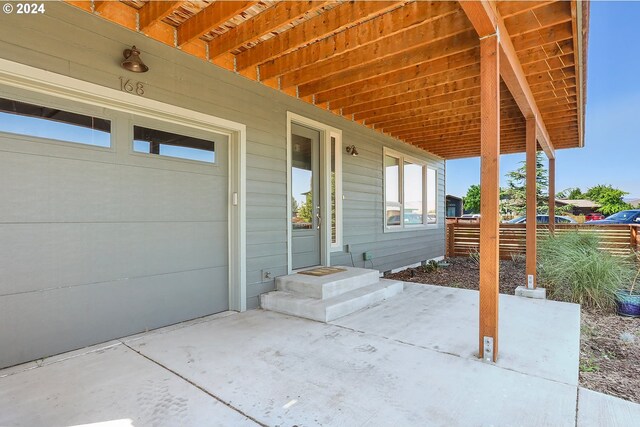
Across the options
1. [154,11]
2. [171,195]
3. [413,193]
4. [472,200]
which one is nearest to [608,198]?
[472,200]

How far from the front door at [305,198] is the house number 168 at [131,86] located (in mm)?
2046

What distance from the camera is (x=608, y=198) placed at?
26484 millimetres

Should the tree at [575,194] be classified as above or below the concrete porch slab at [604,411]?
above

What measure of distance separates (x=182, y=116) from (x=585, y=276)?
17.1 ft

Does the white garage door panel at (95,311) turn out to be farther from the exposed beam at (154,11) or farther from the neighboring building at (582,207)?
the neighboring building at (582,207)

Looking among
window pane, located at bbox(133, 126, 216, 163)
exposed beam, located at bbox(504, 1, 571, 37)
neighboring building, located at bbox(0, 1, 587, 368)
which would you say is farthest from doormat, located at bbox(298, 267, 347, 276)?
exposed beam, located at bbox(504, 1, 571, 37)

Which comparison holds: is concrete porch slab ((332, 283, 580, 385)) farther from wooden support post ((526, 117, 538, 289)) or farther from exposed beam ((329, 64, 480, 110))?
exposed beam ((329, 64, 480, 110))

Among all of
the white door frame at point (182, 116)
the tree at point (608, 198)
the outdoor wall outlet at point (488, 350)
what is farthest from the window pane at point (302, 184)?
the tree at point (608, 198)

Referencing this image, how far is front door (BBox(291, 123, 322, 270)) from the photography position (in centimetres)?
454

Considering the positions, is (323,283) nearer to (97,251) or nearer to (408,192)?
(97,251)

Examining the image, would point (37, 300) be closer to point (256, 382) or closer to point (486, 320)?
point (256, 382)

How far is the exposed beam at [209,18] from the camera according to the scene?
8.65 feet

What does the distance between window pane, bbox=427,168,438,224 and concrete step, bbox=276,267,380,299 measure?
4563 mm

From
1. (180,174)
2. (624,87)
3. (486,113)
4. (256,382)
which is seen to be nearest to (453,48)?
(486,113)
